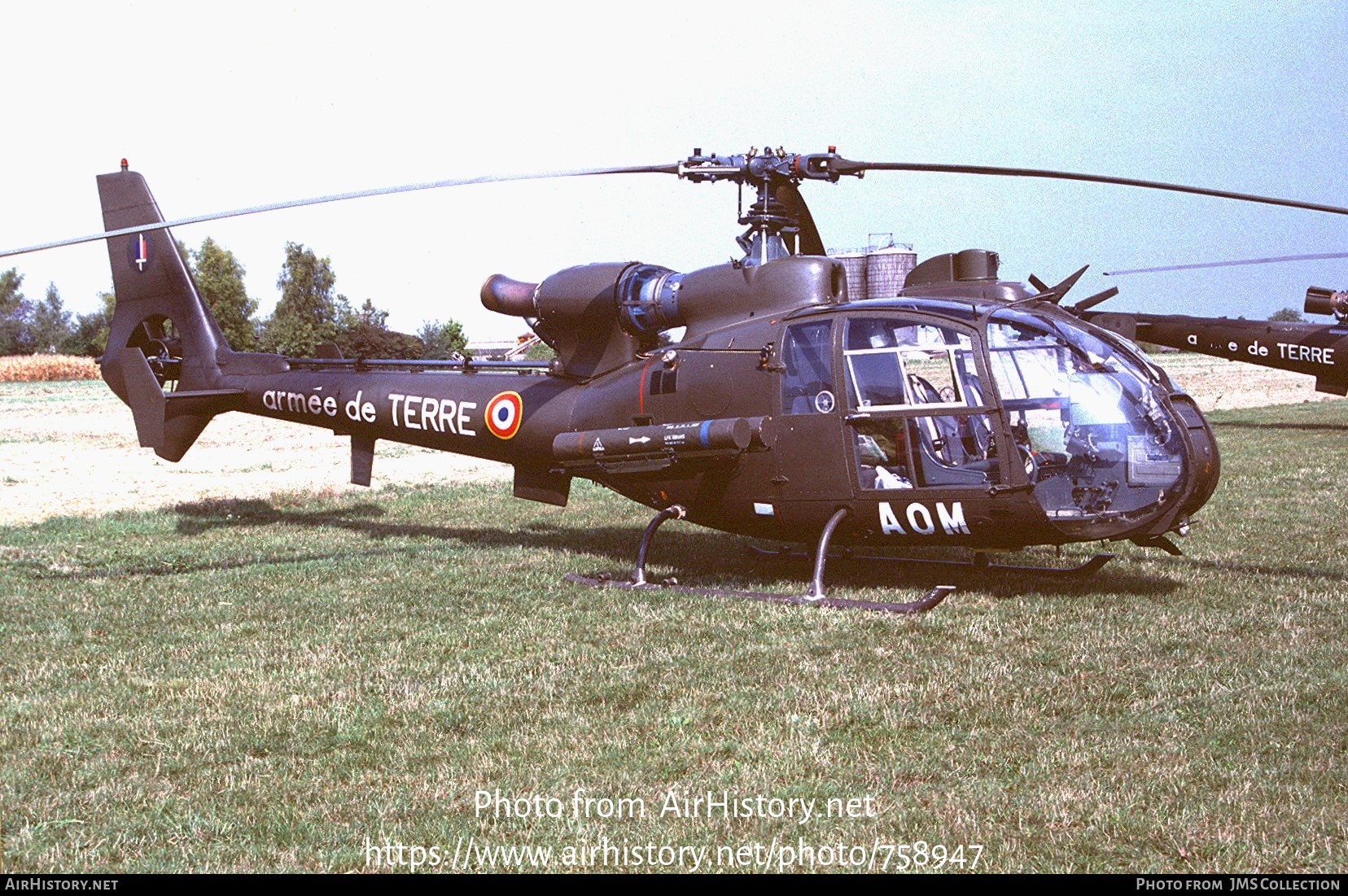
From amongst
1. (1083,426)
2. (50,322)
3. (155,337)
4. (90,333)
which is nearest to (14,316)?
(50,322)

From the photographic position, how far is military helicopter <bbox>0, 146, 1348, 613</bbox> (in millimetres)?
8438

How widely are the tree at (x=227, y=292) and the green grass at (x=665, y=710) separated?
63.9 meters

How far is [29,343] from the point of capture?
376ft

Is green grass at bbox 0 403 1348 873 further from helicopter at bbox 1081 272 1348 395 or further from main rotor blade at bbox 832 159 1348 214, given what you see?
helicopter at bbox 1081 272 1348 395

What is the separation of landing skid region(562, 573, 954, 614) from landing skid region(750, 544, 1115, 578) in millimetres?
901

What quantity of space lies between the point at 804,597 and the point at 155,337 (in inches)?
367

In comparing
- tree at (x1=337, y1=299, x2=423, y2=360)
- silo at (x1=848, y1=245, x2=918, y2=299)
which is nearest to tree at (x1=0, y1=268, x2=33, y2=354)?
tree at (x1=337, y1=299, x2=423, y2=360)

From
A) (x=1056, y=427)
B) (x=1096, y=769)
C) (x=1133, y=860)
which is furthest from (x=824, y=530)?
(x=1133, y=860)

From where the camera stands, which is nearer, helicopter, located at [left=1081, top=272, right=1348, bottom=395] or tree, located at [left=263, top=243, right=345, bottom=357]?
helicopter, located at [left=1081, top=272, right=1348, bottom=395]

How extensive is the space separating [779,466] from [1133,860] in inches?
201

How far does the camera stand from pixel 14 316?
115 meters

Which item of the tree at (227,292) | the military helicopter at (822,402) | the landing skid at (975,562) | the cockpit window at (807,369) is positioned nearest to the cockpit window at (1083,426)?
the military helicopter at (822,402)

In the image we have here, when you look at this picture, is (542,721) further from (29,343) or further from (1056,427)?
(29,343)

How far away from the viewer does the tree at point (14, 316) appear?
11131cm
